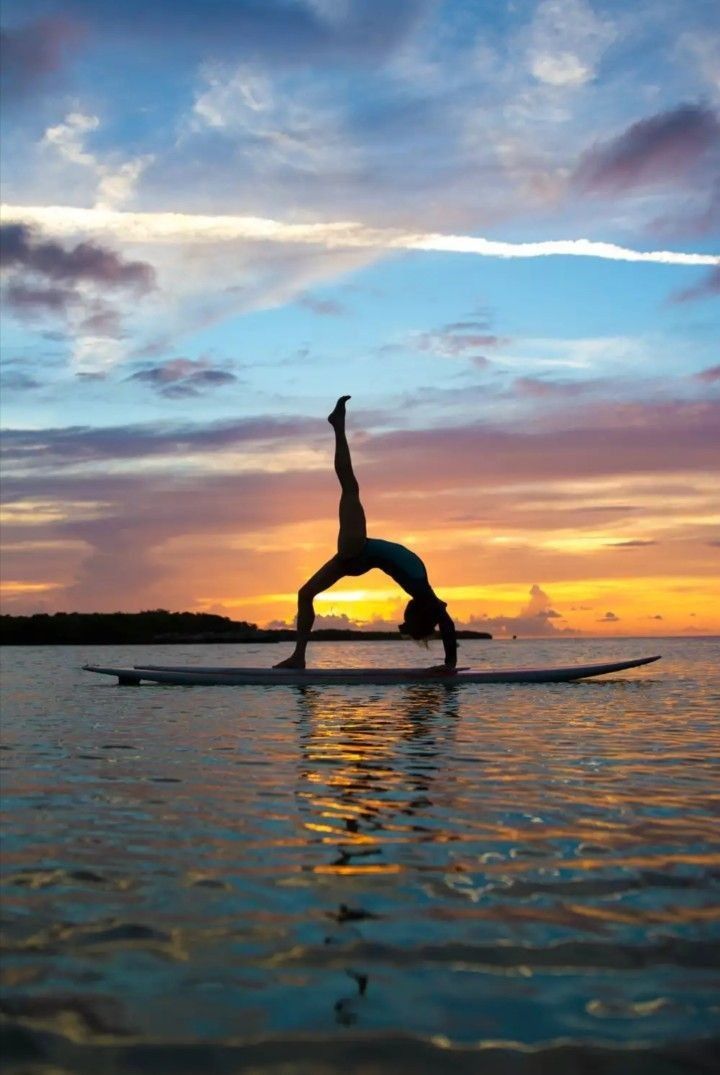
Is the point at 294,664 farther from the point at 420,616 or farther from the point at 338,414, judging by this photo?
the point at 338,414

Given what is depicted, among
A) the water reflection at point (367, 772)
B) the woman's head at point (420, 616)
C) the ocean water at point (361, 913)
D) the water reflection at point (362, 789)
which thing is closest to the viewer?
→ the ocean water at point (361, 913)

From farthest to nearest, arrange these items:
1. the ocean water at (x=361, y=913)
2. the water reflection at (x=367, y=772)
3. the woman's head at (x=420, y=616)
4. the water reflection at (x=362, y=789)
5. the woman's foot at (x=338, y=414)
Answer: the woman's head at (x=420, y=616)
the woman's foot at (x=338, y=414)
the water reflection at (x=367, y=772)
the water reflection at (x=362, y=789)
the ocean water at (x=361, y=913)

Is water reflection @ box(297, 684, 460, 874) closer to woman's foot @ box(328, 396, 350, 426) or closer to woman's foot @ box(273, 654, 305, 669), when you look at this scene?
woman's foot @ box(273, 654, 305, 669)

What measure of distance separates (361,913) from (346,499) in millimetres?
14806

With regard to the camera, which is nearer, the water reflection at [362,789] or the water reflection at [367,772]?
the water reflection at [362,789]

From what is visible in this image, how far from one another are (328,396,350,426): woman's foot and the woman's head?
12.7 ft

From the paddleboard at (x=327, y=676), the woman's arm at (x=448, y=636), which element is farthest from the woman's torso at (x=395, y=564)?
the paddleboard at (x=327, y=676)

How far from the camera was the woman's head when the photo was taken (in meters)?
20.2

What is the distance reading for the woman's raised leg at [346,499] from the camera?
736 inches

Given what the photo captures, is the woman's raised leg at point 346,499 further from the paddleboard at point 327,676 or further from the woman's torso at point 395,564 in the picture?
the paddleboard at point 327,676

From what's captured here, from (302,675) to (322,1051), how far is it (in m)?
16.7

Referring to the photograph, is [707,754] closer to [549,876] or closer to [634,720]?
[634,720]

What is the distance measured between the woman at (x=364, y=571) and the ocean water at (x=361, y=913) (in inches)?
366

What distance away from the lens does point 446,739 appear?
11727mm
